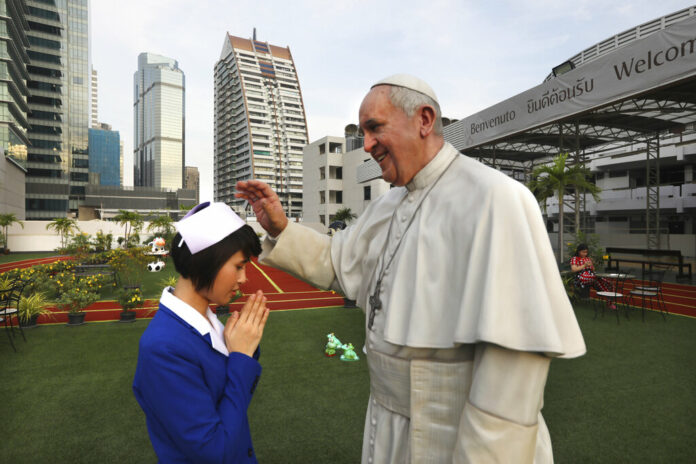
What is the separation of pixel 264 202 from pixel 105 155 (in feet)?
451

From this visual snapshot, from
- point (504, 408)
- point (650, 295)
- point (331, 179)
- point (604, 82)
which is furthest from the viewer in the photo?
point (331, 179)

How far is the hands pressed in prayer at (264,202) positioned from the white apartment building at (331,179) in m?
40.3

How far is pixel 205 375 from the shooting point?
136 centimetres

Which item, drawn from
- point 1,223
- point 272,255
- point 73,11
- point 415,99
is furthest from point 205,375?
point 73,11

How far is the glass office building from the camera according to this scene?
372 feet

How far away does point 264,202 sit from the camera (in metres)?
1.62

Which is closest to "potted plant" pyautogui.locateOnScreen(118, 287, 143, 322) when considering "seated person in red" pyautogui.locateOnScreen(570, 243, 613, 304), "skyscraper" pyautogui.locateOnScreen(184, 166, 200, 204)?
"seated person in red" pyautogui.locateOnScreen(570, 243, 613, 304)

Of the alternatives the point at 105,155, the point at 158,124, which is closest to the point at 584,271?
Answer: the point at 105,155

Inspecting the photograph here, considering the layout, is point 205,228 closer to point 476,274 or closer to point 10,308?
point 476,274

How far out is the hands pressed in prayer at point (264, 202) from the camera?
1.62 metres

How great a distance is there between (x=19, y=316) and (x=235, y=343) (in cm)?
830

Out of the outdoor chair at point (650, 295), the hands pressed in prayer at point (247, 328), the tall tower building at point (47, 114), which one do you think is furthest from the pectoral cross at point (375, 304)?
the tall tower building at point (47, 114)

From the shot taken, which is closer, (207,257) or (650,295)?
(207,257)

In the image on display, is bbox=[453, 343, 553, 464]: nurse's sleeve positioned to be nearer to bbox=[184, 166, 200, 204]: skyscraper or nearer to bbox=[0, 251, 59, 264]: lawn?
bbox=[0, 251, 59, 264]: lawn
